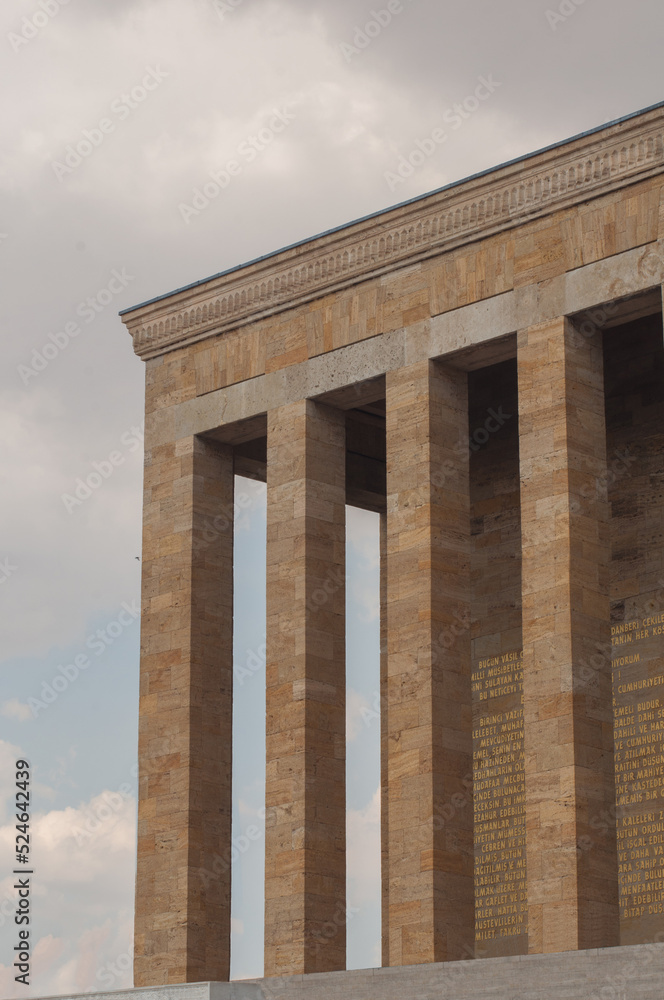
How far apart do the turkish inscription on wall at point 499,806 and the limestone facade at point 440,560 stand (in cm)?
5

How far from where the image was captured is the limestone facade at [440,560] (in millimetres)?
27562

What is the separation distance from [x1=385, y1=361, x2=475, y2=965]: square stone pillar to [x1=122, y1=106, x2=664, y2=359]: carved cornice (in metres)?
2.28

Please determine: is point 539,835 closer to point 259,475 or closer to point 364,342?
point 364,342

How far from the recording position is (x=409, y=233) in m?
30.9

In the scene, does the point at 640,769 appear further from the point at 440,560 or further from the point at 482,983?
the point at 482,983

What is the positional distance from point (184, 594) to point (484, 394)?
6868mm

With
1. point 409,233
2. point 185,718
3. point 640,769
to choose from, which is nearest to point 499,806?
point 640,769

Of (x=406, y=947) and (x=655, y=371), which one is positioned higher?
(x=655, y=371)

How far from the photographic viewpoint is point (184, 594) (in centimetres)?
3309

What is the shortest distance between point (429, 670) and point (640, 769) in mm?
4348

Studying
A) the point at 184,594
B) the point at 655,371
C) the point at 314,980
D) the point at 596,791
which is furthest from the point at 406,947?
the point at 655,371

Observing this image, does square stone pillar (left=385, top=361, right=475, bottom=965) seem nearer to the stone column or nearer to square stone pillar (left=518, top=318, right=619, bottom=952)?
square stone pillar (left=518, top=318, right=619, bottom=952)

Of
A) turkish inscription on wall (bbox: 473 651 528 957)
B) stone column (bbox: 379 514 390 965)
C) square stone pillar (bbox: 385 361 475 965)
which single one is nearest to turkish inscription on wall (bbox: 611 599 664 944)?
turkish inscription on wall (bbox: 473 651 528 957)

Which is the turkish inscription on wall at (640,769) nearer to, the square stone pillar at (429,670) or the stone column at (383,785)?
the square stone pillar at (429,670)
